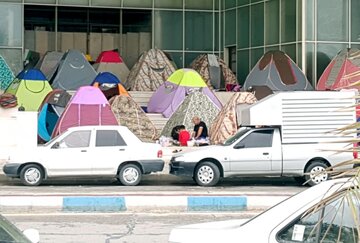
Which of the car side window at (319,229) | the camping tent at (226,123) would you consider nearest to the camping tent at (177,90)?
the camping tent at (226,123)

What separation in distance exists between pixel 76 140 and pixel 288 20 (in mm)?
15724

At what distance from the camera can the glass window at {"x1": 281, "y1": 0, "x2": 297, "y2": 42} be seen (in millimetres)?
30766

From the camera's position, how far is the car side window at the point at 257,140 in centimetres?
1795

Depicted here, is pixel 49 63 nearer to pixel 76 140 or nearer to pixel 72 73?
pixel 72 73

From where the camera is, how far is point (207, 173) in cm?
1798

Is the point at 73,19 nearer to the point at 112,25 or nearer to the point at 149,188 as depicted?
the point at 112,25

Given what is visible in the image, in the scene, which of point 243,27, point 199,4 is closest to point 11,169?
point 243,27

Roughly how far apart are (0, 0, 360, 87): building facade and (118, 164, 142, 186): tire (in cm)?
1395

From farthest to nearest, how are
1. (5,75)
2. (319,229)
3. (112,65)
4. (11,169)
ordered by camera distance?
(112,65) < (5,75) < (11,169) < (319,229)

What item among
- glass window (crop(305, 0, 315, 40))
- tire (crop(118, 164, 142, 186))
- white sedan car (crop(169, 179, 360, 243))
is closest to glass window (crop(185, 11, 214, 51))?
glass window (crop(305, 0, 315, 40))

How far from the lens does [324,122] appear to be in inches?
723

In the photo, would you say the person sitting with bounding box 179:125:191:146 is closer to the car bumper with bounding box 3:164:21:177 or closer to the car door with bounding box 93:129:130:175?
Answer: the car door with bounding box 93:129:130:175

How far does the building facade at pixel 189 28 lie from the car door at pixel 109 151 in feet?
45.7

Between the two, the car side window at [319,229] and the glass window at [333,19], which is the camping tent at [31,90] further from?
the car side window at [319,229]
